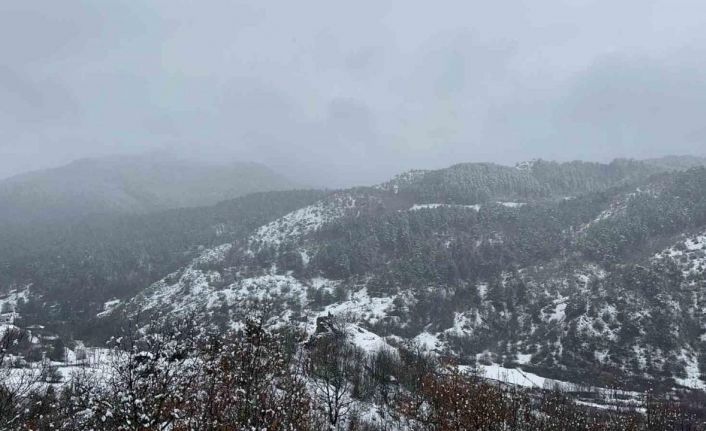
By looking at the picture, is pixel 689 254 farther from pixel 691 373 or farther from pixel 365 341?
pixel 365 341

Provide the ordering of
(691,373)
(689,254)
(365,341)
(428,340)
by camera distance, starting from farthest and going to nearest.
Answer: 1. (689,254)
2. (428,340)
3. (691,373)
4. (365,341)

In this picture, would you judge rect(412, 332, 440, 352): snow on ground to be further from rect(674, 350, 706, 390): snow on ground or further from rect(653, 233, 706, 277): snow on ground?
rect(653, 233, 706, 277): snow on ground

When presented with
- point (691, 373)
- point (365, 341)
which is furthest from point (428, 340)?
point (691, 373)

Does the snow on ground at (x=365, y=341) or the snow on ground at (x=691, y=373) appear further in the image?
the snow on ground at (x=691, y=373)

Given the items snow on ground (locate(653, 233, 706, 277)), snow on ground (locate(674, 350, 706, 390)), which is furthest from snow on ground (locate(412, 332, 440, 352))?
snow on ground (locate(653, 233, 706, 277))

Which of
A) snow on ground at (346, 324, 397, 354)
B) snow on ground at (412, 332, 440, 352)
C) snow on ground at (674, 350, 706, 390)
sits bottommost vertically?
snow on ground at (412, 332, 440, 352)

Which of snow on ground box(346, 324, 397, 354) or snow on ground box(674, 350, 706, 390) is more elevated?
snow on ground box(346, 324, 397, 354)

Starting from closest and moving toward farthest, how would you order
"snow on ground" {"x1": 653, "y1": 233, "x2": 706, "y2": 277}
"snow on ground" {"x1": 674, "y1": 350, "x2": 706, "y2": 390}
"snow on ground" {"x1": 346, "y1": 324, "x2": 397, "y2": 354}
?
"snow on ground" {"x1": 346, "y1": 324, "x2": 397, "y2": 354} < "snow on ground" {"x1": 674, "y1": 350, "x2": 706, "y2": 390} < "snow on ground" {"x1": 653, "y1": 233, "x2": 706, "y2": 277}

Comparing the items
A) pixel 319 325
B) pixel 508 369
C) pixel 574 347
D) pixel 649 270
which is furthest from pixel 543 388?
→ pixel 649 270

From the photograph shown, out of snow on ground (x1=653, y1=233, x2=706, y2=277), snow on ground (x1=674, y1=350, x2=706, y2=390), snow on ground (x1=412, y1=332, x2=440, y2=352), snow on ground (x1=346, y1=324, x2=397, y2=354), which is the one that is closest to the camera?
snow on ground (x1=346, y1=324, x2=397, y2=354)

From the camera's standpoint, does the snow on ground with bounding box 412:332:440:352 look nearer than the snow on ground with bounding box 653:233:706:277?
No

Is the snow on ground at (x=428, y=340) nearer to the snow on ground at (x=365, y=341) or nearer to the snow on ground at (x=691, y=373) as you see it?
the snow on ground at (x=365, y=341)

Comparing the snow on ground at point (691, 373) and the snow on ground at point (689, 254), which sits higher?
the snow on ground at point (689, 254)

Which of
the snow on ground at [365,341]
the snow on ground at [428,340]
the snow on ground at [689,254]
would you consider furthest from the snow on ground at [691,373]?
the snow on ground at [365,341]
